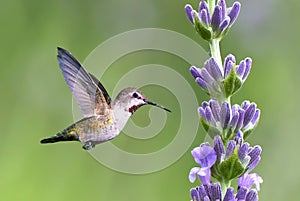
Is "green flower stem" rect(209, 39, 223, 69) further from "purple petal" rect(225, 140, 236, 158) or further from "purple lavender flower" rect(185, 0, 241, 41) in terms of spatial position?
"purple petal" rect(225, 140, 236, 158)

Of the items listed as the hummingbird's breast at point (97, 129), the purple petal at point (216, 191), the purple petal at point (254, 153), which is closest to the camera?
the purple petal at point (216, 191)

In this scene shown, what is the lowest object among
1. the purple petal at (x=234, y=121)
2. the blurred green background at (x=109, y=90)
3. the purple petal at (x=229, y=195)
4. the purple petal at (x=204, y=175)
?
the purple petal at (x=229, y=195)

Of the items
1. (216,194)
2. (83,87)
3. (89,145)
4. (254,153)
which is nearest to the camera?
(216,194)

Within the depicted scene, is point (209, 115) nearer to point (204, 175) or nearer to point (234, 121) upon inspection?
point (234, 121)

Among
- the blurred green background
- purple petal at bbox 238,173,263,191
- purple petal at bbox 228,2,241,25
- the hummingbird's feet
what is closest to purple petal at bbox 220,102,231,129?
purple petal at bbox 238,173,263,191

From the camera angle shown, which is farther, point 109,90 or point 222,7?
point 109,90

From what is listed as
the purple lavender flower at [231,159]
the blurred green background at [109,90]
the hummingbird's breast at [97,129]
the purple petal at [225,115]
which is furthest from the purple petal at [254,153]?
the blurred green background at [109,90]

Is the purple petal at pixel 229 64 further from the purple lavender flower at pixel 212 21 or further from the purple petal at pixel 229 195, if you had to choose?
the purple petal at pixel 229 195

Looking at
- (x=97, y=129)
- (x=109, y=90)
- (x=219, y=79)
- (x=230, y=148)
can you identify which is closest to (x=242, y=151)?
(x=230, y=148)
